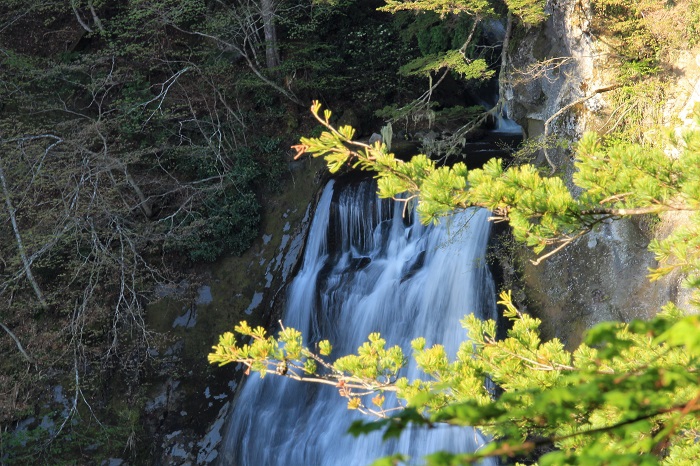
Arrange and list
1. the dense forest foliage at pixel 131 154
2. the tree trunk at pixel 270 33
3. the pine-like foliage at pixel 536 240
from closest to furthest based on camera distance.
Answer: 1. the pine-like foliage at pixel 536 240
2. the dense forest foliage at pixel 131 154
3. the tree trunk at pixel 270 33

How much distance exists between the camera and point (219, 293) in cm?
1237

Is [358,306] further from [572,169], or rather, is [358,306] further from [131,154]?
[131,154]

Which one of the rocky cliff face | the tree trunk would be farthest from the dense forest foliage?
the rocky cliff face

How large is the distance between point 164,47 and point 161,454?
28.2 feet

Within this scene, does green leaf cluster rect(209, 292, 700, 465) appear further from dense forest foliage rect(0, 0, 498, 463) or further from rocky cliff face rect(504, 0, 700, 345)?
dense forest foliage rect(0, 0, 498, 463)

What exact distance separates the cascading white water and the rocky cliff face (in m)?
1.06

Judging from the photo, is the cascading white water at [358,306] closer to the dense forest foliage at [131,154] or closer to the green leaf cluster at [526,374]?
the dense forest foliage at [131,154]

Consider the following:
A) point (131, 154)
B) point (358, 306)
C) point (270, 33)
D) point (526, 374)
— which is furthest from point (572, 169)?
point (131, 154)

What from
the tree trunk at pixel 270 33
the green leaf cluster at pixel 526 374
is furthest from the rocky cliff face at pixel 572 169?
the tree trunk at pixel 270 33

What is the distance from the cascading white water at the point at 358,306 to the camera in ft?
30.4

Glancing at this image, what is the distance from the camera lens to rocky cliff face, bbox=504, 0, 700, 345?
763 cm

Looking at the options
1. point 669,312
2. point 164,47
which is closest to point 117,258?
point 164,47

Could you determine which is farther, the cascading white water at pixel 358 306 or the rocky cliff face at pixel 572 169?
the cascading white water at pixel 358 306

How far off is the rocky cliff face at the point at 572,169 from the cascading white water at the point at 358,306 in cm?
106
